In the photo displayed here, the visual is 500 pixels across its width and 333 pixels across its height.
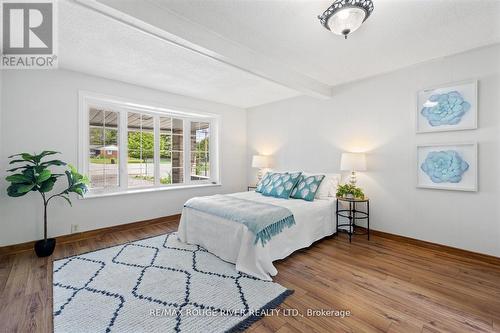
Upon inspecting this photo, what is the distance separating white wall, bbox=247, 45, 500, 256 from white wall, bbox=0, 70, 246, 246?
2.95 meters

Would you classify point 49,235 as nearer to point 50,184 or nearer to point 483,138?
point 50,184

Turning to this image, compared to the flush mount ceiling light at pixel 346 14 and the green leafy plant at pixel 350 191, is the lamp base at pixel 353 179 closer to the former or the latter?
the green leafy plant at pixel 350 191

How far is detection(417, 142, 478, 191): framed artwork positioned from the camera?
2691 millimetres

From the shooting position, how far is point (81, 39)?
2412 millimetres

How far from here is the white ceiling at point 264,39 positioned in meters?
1.93

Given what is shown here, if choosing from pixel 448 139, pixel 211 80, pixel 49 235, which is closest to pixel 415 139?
pixel 448 139

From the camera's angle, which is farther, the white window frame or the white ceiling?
the white window frame

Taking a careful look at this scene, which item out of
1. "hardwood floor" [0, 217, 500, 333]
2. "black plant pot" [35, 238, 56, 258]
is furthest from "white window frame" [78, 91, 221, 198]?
"hardwood floor" [0, 217, 500, 333]

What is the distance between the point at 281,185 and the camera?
3641mm

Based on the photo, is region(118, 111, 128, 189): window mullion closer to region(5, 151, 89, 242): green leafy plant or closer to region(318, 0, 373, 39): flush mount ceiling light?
region(5, 151, 89, 242): green leafy plant

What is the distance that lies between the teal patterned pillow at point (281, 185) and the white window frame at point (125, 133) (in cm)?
170

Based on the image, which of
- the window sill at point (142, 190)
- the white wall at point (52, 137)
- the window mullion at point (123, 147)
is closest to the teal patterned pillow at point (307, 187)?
the window sill at point (142, 190)

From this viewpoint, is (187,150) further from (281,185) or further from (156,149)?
(281,185)

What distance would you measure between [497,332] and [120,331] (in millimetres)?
2589
